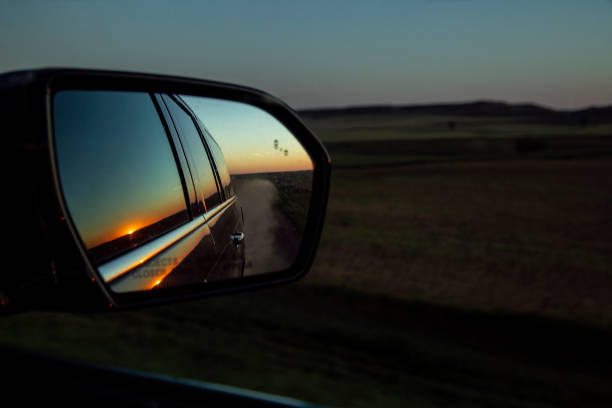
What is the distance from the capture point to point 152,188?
1965mm

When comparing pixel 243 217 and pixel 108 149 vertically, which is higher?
pixel 108 149

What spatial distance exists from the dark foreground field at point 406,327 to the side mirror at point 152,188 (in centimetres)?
371

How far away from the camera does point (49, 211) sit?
1124 mm

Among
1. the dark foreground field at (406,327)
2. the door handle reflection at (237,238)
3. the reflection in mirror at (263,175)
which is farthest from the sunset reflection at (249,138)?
the dark foreground field at (406,327)

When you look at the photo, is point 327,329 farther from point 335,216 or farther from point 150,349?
point 335,216

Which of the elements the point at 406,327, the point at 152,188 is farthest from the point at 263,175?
the point at 406,327

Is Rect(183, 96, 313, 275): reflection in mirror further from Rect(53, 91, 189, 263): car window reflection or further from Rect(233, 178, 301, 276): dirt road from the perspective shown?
Rect(53, 91, 189, 263): car window reflection

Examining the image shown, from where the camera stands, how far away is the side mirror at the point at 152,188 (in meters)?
1.14

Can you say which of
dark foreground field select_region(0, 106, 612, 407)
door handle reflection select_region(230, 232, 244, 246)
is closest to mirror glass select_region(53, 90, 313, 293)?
door handle reflection select_region(230, 232, 244, 246)

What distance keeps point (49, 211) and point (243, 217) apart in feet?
2.55

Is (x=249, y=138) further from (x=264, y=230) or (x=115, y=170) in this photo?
(x=115, y=170)

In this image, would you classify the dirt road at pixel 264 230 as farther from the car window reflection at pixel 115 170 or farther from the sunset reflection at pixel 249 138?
the car window reflection at pixel 115 170

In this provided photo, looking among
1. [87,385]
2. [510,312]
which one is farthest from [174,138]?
[510,312]

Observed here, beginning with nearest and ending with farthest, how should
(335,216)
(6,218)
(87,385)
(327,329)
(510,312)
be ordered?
(6,218)
(87,385)
(327,329)
(510,312)
(335,216)
